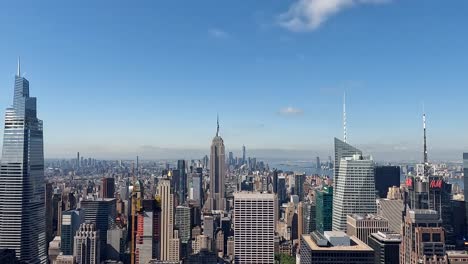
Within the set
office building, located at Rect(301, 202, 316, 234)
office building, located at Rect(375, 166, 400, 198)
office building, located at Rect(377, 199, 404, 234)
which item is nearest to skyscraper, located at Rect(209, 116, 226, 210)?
office building, located at Rect(301, 202, 316, 234)

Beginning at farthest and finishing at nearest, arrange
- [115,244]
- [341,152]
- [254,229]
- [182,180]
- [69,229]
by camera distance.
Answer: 1. [182,180]
2. [341,152]
3. [69,229]
4. [115,244]
5. [254,229]

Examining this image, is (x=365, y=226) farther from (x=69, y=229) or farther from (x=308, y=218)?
(x=69, y=229)

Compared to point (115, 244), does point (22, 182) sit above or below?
above

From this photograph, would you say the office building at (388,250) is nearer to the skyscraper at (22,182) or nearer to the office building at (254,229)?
the office building at (254,229)

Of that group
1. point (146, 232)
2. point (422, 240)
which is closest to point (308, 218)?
point (146, 232)

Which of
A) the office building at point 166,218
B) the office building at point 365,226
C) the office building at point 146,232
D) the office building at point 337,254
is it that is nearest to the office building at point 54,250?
the office building at point 146,232

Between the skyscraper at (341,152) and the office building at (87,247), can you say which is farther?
the skyscraper at (341,152)
